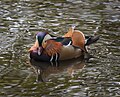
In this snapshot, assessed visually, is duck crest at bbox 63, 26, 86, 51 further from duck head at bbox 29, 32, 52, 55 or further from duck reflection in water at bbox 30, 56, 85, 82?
duck head at bbox 29, 32, 52, 55

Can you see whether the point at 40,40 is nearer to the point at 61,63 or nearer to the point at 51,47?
the point at 51,47

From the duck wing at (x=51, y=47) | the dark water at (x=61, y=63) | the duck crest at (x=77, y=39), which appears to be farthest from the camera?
the duck crest at (x=77, y=39)

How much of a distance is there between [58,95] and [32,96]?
422 mm

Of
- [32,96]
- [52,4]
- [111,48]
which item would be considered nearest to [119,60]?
[111,48]

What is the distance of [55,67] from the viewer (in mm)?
11320

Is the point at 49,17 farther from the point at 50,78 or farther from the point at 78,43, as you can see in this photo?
the point at 50,78

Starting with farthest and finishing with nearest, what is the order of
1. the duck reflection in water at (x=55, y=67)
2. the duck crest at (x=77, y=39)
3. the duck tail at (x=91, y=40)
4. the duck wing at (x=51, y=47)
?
the duck tail at (x=91, y=40) → the duck crest at (x=77, y=39) → the duck wing at (x=51, y=47) → the duck reflection in water at (x=55, y=67)

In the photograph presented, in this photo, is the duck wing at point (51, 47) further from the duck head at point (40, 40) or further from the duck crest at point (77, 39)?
the duck crest at point (77, 39)

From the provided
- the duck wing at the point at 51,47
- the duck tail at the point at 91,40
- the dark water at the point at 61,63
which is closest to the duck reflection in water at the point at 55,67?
the dark water at the point at 61,63

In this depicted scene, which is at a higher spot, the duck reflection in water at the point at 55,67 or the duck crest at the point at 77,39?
the duck crest at the point at 77,39

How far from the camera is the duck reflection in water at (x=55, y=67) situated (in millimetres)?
10945

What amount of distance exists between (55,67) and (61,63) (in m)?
0.27

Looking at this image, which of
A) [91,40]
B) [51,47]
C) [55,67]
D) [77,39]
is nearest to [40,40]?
[51,47]

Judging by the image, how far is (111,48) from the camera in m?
12.1
